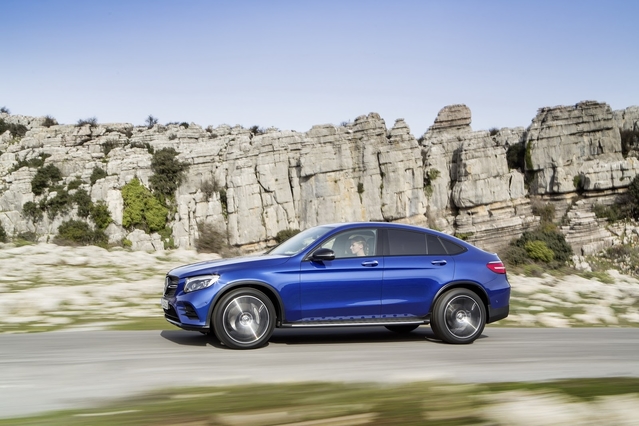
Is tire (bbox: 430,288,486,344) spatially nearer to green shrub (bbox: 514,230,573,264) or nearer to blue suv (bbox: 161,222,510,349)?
blue suv (bbox: 161,222,510,349)

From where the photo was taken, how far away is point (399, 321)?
8398 millimetres

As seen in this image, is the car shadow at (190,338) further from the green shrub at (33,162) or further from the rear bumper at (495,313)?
the green shrub at (33,162)

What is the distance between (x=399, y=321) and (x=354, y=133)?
59811 mm

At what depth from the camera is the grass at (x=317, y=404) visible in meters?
4.82

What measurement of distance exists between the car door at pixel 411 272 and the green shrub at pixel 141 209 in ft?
177

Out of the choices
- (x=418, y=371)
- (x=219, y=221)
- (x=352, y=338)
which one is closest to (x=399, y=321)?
(x=352, y=338)

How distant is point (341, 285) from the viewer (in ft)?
26.8

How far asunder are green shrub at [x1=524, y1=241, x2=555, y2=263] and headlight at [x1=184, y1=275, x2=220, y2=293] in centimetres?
4819

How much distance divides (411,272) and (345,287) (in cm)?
91

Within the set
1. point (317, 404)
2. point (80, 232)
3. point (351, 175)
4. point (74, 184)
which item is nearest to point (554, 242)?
point (351, 175)

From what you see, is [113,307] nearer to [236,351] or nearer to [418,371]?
[236,351]

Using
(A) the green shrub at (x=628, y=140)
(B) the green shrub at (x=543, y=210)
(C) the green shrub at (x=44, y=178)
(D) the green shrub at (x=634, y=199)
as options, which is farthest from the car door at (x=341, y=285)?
(A) the green shrub at (x=628, y=140)

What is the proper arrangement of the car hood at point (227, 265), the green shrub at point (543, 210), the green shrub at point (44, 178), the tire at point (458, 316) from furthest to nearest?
the green shrub at point (543, 210) < the green shrub at point (44, 178) < the tire at point (458, 316) < the car hood at point (227, 265)

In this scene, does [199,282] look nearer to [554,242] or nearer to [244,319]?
[244,319]
